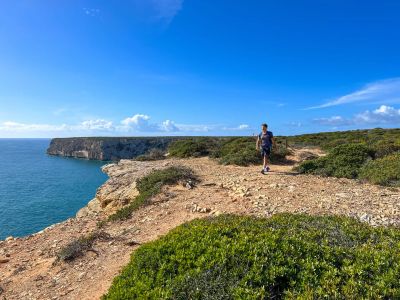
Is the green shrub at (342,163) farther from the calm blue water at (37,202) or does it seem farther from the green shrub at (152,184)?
the calm blue water at (37,202)

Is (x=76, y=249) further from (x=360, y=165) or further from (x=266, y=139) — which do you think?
(x=360, y=165)

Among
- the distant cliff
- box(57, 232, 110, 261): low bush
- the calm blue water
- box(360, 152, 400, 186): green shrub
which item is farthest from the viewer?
the distant cliff

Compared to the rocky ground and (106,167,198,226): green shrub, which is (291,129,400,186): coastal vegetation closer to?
the rocky ground

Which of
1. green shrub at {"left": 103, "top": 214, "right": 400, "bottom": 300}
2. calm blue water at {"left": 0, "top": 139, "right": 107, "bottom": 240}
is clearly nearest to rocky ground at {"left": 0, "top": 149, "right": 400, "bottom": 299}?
green shrub at {"left": 103, "top": 214, "right": 400, "bottom": 300}

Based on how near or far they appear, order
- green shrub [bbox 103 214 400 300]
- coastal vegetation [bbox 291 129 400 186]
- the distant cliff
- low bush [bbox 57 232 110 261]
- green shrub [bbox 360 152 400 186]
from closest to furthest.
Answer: green shrub [bbox 103 214 400 300] < low bush [bbox 57 232 110 261] < green shrub [bbox 360 152 400 186] < coastal vegetation [bbox 291 129 400 186] < the distant cliff

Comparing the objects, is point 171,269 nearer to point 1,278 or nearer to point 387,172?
point 1,278

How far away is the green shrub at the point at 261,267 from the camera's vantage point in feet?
12.0

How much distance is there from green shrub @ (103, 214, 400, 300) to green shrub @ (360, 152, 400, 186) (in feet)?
24.8

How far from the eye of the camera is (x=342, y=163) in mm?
14859

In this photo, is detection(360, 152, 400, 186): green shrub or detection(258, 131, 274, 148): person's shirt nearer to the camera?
detection(360, 152, 400, 186): green shrub

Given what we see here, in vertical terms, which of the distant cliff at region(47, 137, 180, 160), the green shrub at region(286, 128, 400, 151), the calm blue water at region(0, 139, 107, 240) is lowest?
the calm blue water at region(0, 139, 107, 240)

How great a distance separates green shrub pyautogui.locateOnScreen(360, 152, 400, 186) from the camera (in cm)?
1180

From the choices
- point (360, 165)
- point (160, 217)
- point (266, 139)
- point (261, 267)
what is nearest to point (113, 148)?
point (266, 139)

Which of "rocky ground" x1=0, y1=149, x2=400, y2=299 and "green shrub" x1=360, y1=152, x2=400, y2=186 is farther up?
"green shrub" x1=360, y1=152, x2=400, y2=186
